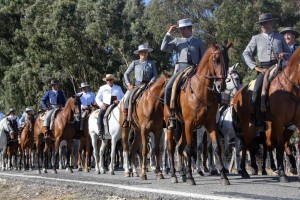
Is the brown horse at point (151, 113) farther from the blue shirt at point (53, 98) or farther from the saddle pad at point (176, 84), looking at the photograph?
the blue shirt at point (53, 98)

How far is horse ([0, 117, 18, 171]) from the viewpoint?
3188 centimetres

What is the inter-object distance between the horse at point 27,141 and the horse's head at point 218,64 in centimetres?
1673

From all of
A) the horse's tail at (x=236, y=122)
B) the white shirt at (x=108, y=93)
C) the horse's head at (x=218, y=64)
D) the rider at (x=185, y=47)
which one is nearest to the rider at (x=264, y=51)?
the horse's head at (x=218, y=64)

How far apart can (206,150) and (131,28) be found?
35904mm

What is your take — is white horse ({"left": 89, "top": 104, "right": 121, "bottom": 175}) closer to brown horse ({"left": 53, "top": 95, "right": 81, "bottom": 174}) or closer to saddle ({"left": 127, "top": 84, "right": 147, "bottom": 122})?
brown horse ({"left": 53, "top": 95, "right": 81, "bottom": 174})

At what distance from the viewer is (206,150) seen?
1748 centimetres

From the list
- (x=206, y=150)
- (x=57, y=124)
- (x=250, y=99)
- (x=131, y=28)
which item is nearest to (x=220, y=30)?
(x=131, y=28)

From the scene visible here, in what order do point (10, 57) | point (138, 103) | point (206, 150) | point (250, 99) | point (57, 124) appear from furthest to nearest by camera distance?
point (10, 57), point (57, 124), point (206, 150), point (138, 103), point (250, 99)

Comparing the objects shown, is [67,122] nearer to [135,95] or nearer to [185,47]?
[135,95]

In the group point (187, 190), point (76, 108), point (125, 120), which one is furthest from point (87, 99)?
point (187, 190)

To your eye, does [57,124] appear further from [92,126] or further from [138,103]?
[138,103]

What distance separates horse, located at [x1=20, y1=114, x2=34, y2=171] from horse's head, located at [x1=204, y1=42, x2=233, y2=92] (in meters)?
16.7

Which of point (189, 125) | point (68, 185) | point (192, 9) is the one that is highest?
point (192, 9)

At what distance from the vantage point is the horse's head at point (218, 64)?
12.0 meters
